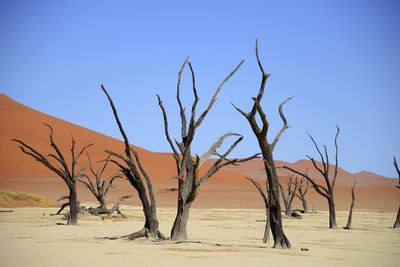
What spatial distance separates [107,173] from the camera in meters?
74.6

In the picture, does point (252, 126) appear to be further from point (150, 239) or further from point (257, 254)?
point (150, 239)

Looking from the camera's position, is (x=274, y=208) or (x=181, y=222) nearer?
(x=274, y=208)

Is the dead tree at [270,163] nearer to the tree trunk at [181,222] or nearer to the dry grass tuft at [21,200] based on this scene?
the tree trunk at [181,222]

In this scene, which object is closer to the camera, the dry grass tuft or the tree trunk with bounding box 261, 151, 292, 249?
the tree trunk with bounding box 261, 151, 292, 249

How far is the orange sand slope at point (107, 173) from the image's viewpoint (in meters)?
53.8

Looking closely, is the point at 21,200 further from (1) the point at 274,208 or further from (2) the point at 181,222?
(1) the point at 274,208

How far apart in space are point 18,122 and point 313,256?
285 feet

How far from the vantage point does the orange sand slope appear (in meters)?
53.8

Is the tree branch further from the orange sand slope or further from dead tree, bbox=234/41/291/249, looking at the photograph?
the orange sand slope

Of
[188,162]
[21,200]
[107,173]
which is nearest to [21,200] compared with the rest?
[21,200]

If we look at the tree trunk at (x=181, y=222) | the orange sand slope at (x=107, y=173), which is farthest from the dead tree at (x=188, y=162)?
the orange sand slope at (x=107, y=173)

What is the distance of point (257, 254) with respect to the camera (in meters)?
11.2

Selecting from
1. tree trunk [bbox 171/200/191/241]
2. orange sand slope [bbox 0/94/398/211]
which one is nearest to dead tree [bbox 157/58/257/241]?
tree trunk [bbox 171/200/191/241]

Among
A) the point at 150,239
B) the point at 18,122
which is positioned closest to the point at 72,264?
the point at 150,239
